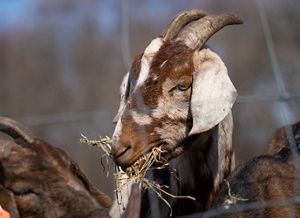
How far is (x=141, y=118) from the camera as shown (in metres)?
6.22

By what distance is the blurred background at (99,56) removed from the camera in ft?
61.5

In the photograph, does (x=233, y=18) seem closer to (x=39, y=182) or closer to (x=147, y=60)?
(x=147, y=60)

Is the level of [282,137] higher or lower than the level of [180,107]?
lower

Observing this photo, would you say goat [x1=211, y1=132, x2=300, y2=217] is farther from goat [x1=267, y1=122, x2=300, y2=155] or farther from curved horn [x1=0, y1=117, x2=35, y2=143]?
curved horn [x1=0, y1=117, x2=35, y2=143]

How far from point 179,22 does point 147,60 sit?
1.48ft

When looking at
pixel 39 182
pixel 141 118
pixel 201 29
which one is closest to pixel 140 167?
pixel 141 118

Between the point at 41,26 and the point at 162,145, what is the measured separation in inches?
799

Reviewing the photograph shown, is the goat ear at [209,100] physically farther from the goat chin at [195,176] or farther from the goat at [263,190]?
the goat chin at [195,176]

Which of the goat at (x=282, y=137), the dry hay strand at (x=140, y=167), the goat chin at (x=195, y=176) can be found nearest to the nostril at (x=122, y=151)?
the dry hay strand at (x=140, y=167)

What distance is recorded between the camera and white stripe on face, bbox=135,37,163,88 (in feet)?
20.8

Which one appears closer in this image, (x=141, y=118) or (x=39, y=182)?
(x=141, y=118)

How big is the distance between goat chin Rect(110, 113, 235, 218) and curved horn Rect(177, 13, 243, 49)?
505mm

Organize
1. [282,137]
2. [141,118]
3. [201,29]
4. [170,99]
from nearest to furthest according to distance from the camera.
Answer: [141,118]
[170,99]
[201,29]
[282,137]

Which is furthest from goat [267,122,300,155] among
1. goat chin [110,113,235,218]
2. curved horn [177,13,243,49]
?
curved horn [177,13,243,49]
